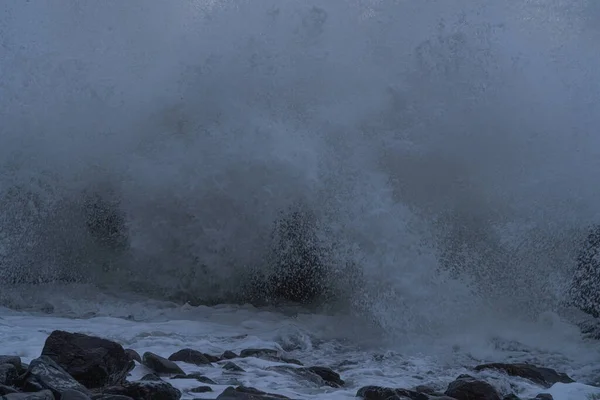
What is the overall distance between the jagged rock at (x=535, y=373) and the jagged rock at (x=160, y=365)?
2.43m

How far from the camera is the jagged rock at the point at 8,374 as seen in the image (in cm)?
369

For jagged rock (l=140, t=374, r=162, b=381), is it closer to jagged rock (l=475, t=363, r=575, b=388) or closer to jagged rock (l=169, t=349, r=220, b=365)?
jagged rock (l=169, t=349, r=220, b=365)

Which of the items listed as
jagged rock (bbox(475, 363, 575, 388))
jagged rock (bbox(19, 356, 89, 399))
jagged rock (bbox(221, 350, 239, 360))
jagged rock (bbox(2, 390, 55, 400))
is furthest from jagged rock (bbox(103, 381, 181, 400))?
jagged rock (bbox(475, 363, 575, 388))

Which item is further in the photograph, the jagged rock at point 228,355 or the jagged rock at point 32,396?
the jagged rock at point 228,355

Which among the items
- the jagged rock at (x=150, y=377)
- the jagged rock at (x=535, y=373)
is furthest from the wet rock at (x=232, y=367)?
the jagged rock at (x=535, y=373)

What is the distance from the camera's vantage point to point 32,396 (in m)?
3.27

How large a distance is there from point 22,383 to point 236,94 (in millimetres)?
5924

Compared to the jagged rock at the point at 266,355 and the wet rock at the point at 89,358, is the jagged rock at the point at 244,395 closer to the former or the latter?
the wet rock at the point at 89,358

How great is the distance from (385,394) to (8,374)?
7.02 feet

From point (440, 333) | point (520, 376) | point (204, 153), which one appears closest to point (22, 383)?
point (520, 376)

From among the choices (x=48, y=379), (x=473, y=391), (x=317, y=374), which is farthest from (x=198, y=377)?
(x=473, y=391)

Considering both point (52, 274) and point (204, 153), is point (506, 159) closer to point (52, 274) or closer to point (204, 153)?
point (204, 153)

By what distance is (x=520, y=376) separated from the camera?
5375 mm

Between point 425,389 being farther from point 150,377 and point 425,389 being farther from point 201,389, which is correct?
point 150,377
